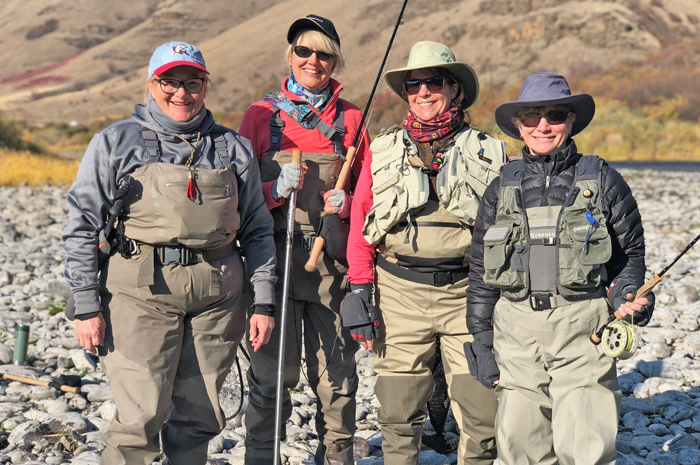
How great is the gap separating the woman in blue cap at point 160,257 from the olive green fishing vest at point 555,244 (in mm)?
1204

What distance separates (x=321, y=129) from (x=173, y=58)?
1.08 meters

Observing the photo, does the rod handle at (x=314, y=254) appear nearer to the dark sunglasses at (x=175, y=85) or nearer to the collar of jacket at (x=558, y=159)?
the dark sunglasses at (x=175, y=85)

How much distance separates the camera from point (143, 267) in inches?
140

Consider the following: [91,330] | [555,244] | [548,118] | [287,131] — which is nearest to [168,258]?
[91,330]

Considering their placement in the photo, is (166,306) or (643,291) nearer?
(643,291)

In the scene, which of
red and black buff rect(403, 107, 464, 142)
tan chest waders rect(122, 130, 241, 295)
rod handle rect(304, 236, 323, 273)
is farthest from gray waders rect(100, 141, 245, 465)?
red and black buff rect(403, 107, 464, 142)

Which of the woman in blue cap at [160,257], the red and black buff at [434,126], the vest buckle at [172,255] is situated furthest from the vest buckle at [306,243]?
the vest buckle at [172,255]

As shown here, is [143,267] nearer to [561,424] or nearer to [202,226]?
[202,226]

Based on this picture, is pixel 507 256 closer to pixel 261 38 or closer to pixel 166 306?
pixel 166 306

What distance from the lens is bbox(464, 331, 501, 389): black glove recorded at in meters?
3.73

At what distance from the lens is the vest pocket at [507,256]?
3523 millimetres

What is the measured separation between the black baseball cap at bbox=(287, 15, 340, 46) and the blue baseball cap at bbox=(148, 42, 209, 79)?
87 centimetres

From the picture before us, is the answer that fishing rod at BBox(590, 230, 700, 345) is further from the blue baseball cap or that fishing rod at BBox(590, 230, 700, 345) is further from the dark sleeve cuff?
the blue baseball cap

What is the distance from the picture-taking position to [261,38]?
9550 cm
